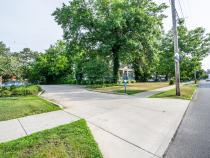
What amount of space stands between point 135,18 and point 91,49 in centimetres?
761

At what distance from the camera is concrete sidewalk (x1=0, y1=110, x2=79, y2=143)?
451 cm

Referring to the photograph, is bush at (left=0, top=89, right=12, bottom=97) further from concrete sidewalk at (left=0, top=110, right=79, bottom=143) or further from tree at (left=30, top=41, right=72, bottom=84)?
tree at (left=30, top=41, right=72, bottom=84)

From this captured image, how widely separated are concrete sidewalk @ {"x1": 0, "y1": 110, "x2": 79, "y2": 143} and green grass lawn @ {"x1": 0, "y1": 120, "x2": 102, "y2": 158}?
446 mm

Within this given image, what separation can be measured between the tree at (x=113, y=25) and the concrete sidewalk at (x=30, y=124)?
14.1 metres

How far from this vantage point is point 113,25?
730 inches

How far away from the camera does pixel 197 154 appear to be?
3447mm

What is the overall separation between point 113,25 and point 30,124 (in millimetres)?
15463

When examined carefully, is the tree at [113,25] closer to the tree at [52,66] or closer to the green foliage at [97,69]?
the green foliage at [97,69]

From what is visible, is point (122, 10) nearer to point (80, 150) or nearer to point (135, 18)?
point (135, 18)

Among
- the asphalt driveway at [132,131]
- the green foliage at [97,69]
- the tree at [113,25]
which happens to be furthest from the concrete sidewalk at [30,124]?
the green foliage at [97,69]

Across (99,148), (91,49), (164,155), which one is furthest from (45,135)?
(91,49)

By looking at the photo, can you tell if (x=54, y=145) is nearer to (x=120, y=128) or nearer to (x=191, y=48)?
(x=120, y=128)

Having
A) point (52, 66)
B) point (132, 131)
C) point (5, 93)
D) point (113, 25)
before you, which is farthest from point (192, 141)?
point (52, 66)

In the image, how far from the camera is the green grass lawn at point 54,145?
131 inches
